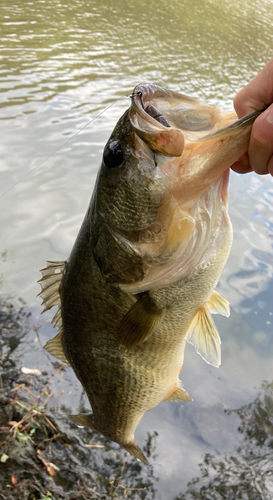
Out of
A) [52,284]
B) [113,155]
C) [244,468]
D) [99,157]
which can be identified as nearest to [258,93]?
[113,155]

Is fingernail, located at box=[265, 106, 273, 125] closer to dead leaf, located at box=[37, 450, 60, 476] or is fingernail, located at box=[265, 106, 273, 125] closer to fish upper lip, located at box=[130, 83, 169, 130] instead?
fish upper lip, located at box=[130, 83, 169, 130]

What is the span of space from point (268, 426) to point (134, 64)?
8.84 meters

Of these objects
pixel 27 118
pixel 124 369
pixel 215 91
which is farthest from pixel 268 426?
pixel 215 91

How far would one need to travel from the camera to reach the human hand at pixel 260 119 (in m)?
1.33

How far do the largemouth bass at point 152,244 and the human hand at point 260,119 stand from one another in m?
0.05

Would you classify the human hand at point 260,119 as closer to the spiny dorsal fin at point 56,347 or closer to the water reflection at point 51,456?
the spiny dorsal fin at point 56,347

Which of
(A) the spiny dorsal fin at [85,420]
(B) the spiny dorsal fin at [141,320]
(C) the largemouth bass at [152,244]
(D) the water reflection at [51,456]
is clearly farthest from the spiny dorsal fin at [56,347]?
(D) the water reflection at [51,456]

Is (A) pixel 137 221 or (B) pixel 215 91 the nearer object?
(A) pixel 137 221

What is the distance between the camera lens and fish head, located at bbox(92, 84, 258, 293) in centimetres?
148

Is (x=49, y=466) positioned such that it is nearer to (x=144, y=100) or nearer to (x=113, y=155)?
(x=113, y=155)

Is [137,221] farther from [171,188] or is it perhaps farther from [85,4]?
[85,4]

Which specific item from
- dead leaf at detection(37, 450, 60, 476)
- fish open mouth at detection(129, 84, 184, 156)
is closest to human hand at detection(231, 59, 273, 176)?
fish open mouth at detection(129, 84, 184, 156)

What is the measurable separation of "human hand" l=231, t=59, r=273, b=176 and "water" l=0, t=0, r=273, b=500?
2.66 meters

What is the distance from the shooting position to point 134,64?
10.1 metres
